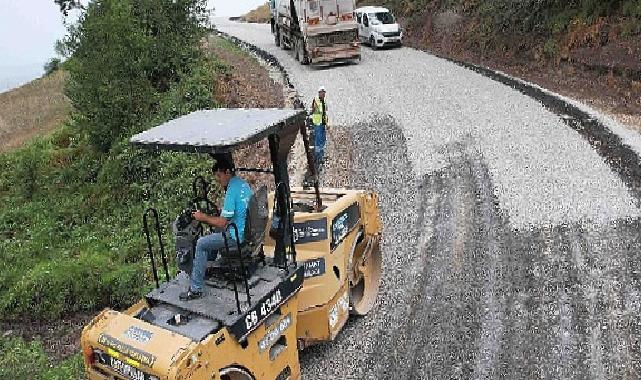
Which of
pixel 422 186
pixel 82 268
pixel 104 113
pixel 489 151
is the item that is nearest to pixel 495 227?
pixel 422 186

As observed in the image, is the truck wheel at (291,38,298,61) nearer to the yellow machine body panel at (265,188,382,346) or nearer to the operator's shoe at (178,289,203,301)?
the yellow machine body panel at (265,188,382,346)

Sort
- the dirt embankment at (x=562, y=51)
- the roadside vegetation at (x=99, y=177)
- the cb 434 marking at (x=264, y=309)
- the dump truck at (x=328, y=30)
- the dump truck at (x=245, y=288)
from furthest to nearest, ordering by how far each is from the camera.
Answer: the dump truck at (x=328, y=30)
the dirt embankment at (x=562, y=51)
the roadside vegetation at (x=99, y=177)
the cb 434 marking at (x=264, y=309)
the dump truck at (x=245, y=288)

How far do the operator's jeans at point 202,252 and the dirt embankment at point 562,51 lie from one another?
40.3 feet

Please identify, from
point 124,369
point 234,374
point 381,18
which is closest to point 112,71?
point 234,374

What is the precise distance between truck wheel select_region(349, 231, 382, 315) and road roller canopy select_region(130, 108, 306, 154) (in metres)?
2.31

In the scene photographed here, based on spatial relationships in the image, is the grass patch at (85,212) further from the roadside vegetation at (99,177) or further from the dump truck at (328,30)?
the dump truck at (328,30)

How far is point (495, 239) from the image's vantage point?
1048 cm

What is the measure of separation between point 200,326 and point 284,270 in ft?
4.08

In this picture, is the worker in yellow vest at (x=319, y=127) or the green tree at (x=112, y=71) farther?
the green tree at (x=112, y=71)

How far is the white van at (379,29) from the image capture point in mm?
28047

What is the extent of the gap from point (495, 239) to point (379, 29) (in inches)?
754

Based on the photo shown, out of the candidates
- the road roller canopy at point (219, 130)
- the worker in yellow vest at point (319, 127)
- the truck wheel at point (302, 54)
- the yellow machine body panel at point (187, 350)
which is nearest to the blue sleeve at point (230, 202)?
the road roller canopy at point (219, 130)

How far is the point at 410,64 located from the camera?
24.5 meters

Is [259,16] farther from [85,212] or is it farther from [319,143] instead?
[319,143]
